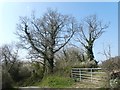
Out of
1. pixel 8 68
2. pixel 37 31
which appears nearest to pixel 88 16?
pixel 37 31

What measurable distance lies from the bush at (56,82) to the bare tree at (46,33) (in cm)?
43

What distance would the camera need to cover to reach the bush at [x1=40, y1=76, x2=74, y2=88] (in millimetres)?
6883

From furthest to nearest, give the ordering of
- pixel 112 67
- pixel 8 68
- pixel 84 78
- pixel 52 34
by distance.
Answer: pixel 52 34 < pixel 84 78 < pixel 8 68 < pixel 112 67

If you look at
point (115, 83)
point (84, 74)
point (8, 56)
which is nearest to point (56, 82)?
point (84, 74)

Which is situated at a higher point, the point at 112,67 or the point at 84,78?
the point at 112,67

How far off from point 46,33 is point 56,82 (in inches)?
65.2

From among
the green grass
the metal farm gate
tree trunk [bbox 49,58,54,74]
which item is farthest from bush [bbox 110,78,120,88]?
tree trunk [bbox 49,58,54,74]

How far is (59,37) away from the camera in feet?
26.3

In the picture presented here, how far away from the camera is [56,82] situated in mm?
7172

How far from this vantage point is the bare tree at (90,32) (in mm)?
7838

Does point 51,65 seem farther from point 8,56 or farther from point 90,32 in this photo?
point 90,32

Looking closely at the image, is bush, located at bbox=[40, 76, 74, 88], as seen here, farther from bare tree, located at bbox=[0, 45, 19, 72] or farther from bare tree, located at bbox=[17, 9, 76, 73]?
bare tree, located at bbox=[0, 45, 19, 72]

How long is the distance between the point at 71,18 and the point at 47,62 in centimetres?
172

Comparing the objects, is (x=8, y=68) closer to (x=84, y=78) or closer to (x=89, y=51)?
(x=84, y=78)
